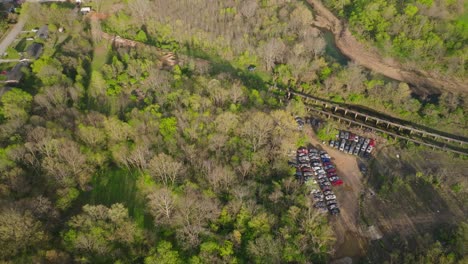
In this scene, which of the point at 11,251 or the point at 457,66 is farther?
the point at 457,66

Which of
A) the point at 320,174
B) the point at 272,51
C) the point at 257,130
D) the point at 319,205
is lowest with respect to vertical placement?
the point at 319,205

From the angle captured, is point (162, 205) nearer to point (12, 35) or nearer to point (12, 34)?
point (12, 35)

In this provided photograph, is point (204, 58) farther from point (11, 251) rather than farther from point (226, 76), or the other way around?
point (11, 251)

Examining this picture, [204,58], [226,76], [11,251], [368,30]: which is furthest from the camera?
[368,30]

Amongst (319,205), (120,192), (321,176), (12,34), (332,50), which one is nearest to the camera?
(120,192)

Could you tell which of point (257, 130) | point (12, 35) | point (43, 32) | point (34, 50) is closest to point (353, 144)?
point (257, 130)

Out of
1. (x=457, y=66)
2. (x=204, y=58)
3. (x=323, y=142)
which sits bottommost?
(x=323, y=142)

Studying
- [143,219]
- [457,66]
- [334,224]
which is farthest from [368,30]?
[143,219]

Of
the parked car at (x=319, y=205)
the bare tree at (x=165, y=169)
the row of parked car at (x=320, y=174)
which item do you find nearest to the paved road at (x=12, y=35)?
the bare tree at (x=165, y=169)

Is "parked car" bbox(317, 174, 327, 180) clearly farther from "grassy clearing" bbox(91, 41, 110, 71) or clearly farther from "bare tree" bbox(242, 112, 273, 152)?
"grassy clearing" bbox(91, 41, 110, 71)
